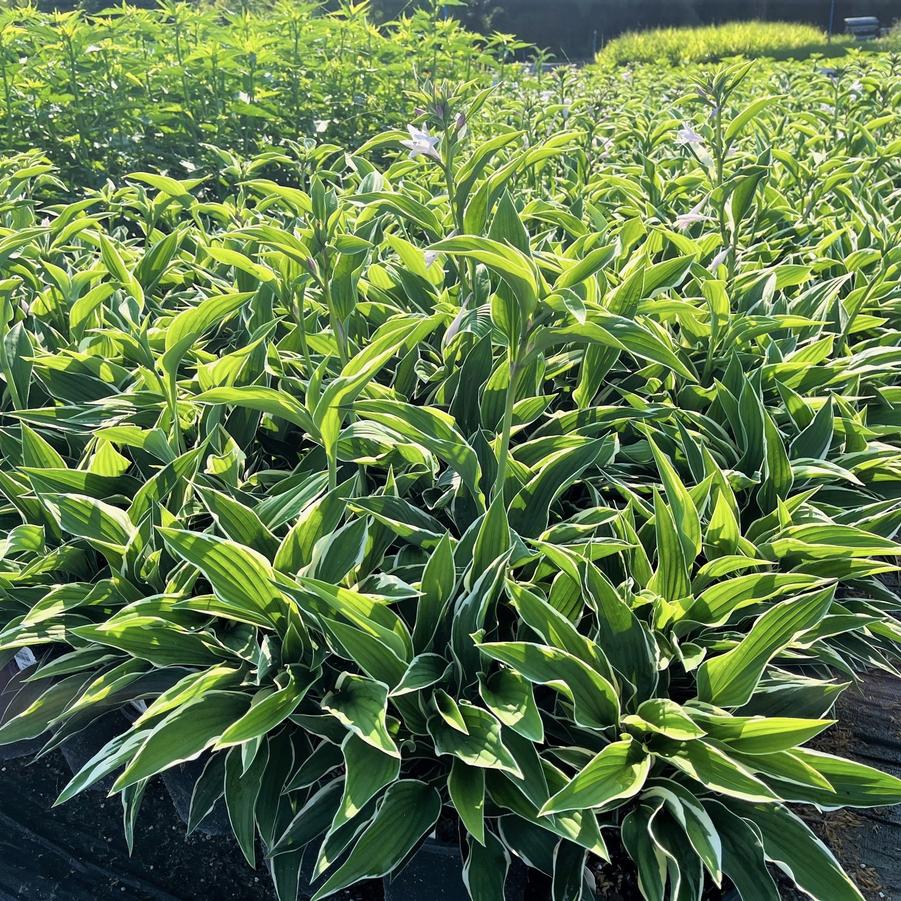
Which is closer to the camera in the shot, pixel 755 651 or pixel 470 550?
pixel 755 651

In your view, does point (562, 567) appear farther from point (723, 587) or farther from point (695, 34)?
point (695, 34)

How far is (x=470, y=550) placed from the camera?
150 centimetres

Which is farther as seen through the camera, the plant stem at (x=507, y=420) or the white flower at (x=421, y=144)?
the white flower at (x=421, y=144)

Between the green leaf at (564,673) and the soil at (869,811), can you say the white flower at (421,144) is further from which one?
the soil at (869,811)

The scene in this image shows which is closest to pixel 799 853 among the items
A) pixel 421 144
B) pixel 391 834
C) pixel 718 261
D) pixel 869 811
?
pixel 391 834

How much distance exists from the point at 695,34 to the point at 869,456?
66.8ft

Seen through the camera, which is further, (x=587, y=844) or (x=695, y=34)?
(x=695, y=34)

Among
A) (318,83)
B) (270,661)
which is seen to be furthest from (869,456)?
(318,83)

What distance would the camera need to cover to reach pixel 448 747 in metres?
1.26

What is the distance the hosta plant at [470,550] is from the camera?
1246mm

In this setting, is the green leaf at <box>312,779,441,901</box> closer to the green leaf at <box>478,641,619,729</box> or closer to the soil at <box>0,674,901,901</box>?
the green leaf at <box>478,641,619,729</box>

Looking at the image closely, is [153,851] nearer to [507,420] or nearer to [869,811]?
[507,420]

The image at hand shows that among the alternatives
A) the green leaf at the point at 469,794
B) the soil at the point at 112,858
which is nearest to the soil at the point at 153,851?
the soil at the point at 112,858

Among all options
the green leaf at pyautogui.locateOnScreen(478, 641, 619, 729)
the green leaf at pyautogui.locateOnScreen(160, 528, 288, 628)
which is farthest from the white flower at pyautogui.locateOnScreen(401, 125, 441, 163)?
the green leaf at pyautogui.locateOnScreen(478, 641, 619, 729)
